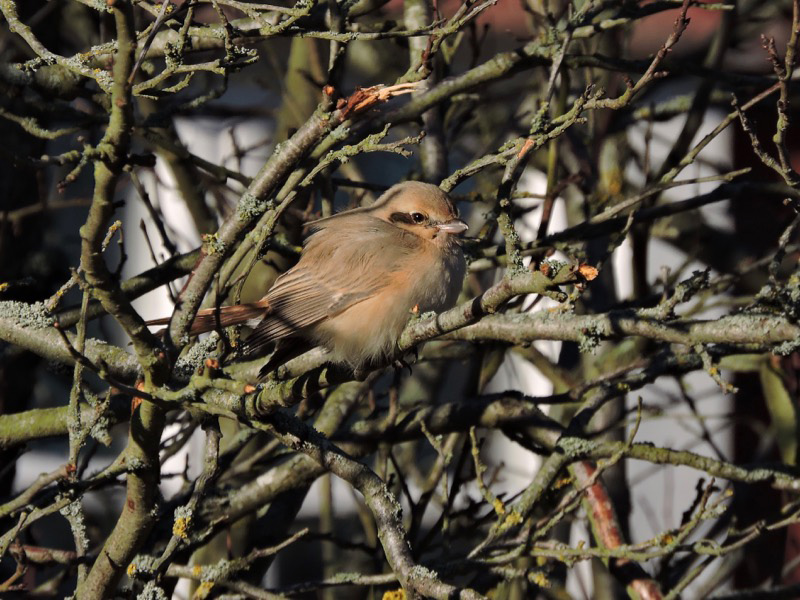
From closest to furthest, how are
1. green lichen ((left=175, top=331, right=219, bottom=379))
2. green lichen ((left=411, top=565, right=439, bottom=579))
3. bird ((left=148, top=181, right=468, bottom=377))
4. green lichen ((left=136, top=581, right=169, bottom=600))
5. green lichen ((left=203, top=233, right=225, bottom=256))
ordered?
1. green lichen ((left=411, top=565, right=439, bottom=579))
2. green lichen ((left=203, top=233, right=225, bottom=256))
3. green lichen ((left=136, top=581, right=169, bottom=600))
4. green lichen ((left=175, top=331, right=219, bottom=379))
5. bird ((left=148, top=181, right=468, bottom=377))

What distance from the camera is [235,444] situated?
4.06 m

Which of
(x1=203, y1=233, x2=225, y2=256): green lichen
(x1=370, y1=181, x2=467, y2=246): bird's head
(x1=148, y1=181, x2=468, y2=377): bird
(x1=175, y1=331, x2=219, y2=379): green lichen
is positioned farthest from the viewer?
(x1=370, y1=181, x2=467, y2=246): bird's head

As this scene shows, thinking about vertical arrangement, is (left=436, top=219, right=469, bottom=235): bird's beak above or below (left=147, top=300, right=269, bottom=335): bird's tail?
above

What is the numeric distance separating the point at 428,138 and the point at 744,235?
2631mm

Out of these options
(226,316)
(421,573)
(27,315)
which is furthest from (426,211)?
(421,573)

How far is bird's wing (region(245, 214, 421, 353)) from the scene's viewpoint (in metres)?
3.78

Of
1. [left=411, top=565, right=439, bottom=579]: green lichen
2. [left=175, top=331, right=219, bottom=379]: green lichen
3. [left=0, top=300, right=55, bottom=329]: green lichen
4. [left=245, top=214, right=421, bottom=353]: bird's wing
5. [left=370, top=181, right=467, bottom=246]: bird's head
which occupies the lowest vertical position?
[left=411, top=565, right=439, bottom=579]: green lichen

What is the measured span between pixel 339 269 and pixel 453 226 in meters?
0.49

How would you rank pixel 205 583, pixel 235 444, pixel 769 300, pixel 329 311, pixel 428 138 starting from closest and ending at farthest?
1. pixel 769 300
2. pixel 205 583
3. pixel 329 311
4. pixel 235 444
5. pixel 428 138

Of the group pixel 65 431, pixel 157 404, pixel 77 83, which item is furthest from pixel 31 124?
pixel 157 404

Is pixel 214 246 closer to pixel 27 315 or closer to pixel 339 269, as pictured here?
pixel 27 315

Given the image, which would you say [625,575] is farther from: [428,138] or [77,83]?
[77,83]

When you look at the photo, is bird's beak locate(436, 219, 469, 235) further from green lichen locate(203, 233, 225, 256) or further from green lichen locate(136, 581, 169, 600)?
green lichen locate(136, 581, 169, 600)

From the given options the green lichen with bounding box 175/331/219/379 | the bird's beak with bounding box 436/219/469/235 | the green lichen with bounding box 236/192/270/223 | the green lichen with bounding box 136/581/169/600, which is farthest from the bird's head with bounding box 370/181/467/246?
the green lichen with bounding box 136/581/169/600
